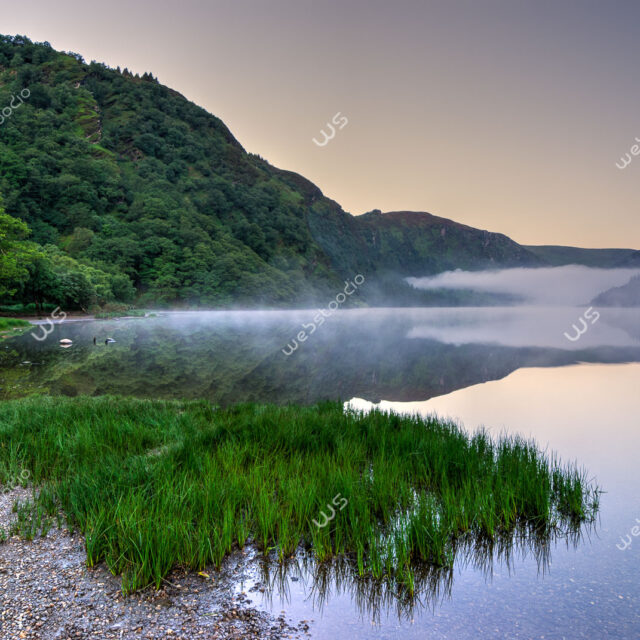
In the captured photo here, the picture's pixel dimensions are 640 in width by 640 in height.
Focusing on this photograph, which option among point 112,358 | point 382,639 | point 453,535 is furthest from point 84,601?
point 112,358

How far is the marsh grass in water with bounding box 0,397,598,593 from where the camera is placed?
16.2ft

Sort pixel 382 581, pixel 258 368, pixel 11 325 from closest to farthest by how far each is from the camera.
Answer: pixel 382 581, pixel 258 368, pixel 11 325

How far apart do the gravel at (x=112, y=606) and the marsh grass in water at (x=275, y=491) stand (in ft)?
0.64

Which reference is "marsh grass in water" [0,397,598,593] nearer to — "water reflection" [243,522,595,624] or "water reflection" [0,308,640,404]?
"water reflection" [243,522,595,624]

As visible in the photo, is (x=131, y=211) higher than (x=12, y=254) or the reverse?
higher

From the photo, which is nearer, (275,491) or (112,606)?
(112,606)

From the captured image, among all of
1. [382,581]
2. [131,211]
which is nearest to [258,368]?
[382,581]

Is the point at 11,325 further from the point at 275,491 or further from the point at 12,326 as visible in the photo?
the point at 275,491

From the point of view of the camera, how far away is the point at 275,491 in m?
6.50

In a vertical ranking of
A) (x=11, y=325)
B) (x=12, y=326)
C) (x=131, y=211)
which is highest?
(x=131, y=211)

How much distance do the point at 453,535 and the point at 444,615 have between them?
1498 millimetres

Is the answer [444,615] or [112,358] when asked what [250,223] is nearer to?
[112,358]

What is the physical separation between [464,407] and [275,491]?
477 inches

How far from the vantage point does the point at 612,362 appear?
29375mm
